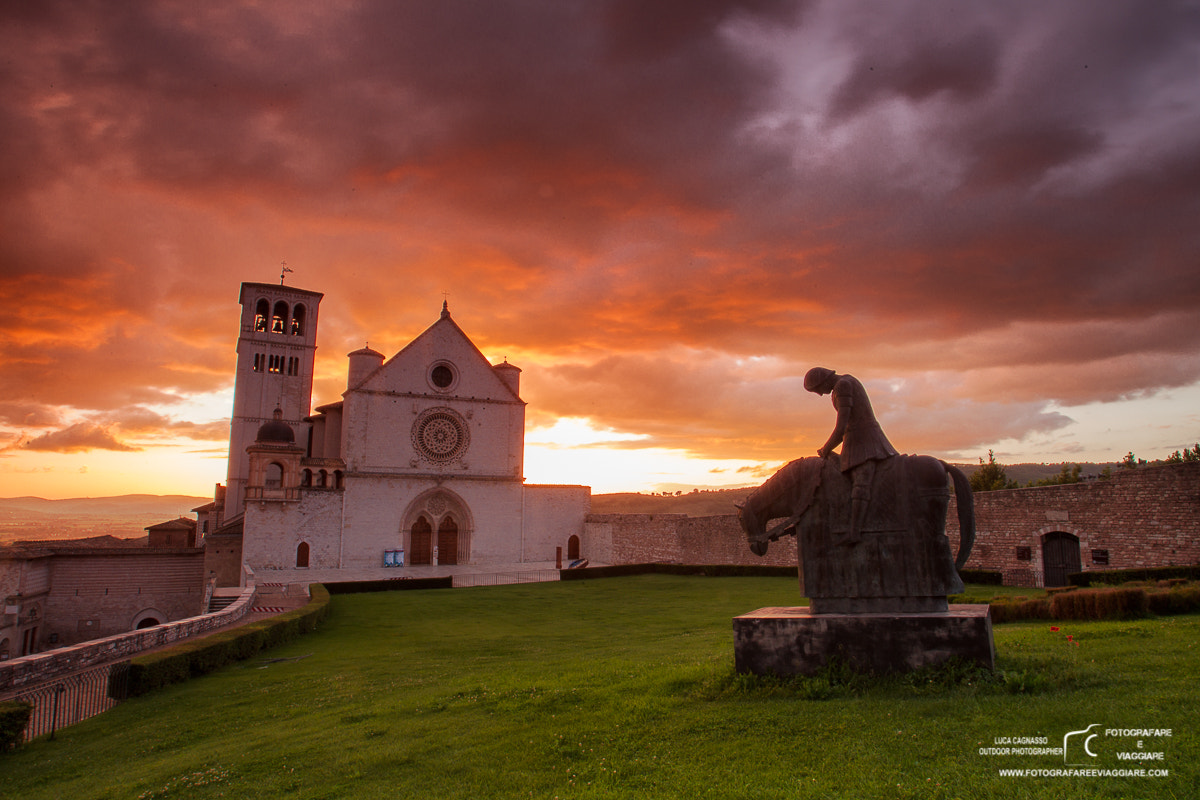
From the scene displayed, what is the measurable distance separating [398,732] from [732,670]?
3.90m

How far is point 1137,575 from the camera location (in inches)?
696

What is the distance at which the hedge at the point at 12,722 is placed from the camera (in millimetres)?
10078

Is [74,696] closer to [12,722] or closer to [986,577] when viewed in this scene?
[12,722]

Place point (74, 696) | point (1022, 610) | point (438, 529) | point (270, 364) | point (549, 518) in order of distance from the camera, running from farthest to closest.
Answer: point (270, 364)
point (549, 518)
point (438, 529)
point (1022, 610)
point (74, 696)

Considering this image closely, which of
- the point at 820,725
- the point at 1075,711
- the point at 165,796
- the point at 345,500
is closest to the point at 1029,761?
the point at 1075,711

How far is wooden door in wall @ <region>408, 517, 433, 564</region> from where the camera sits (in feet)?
147

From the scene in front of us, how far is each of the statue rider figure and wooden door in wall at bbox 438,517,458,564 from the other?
133 ft

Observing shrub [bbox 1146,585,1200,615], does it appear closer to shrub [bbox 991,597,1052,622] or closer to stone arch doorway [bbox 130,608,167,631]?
shrub [bbox 991,597,1052,622]

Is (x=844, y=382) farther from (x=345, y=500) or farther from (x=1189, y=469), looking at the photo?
(x=345, y=500)

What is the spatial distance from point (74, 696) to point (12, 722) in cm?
310

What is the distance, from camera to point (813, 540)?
8234mm

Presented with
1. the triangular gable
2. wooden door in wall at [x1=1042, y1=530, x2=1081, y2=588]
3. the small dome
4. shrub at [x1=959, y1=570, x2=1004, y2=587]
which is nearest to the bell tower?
the small dome

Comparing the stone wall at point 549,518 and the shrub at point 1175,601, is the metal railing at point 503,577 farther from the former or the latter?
the shrub at point 1175,601

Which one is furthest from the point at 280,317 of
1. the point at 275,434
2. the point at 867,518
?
the point at 867,518
